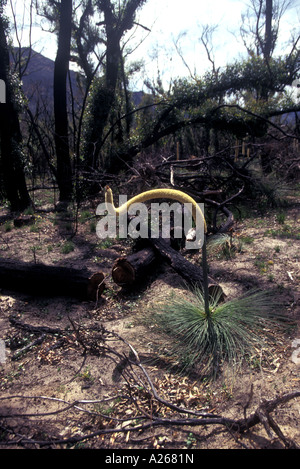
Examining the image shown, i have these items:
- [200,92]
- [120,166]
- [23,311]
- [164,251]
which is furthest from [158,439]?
[200,92]

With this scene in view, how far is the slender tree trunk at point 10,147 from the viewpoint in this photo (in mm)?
7672

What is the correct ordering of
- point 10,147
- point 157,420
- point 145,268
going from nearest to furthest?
point 157,420
point 145,268
point 10,147

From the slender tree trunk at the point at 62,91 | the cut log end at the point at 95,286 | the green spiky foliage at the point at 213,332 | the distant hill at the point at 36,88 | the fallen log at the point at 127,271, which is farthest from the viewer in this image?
the distant hill at the point at 36,88

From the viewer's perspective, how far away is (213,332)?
2494mm

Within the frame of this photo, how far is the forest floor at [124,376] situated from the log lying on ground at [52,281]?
0.34ft

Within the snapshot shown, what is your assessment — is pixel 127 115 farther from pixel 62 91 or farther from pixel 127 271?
pixel 127 271

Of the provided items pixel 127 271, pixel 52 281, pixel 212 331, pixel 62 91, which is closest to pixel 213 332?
pixel 212 331

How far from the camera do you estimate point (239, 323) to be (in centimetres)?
264

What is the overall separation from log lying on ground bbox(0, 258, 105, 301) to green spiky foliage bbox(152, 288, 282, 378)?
1.09 meters

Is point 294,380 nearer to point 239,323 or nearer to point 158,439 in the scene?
point 239,323

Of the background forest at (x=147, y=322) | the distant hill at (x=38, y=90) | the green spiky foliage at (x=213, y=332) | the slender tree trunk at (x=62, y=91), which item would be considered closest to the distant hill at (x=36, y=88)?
the distant hill at (x=38, y=90)

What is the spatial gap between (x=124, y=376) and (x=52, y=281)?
1746 millimetres

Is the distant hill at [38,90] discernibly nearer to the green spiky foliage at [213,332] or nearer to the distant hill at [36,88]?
the distant hill at [36,88]

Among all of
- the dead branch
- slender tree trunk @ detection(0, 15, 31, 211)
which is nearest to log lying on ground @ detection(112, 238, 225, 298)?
the dead branch
